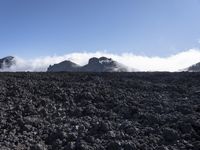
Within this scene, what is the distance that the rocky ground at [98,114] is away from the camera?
11.5 meters

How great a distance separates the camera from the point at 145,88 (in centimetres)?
1878

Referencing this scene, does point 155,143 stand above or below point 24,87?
below

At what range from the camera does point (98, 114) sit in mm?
14031

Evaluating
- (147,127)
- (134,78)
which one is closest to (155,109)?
(147,127)

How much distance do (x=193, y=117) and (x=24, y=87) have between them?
7648mm

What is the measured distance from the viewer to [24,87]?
17797 mm

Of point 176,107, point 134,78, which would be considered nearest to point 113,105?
point 176,107

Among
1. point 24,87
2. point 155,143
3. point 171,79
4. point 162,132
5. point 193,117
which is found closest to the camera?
point 155,143

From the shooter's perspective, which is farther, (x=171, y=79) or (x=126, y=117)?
(x=171, y=79)

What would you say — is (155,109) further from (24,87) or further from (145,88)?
(24,87)

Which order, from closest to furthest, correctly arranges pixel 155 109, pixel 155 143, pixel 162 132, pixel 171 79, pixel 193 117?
1. pixel 155 143
2. pixel 162 132
3. pixel 193 117
4. pixel 155 109
5. pixel 171 79

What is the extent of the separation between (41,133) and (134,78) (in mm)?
10673

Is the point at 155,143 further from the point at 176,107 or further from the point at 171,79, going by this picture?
the point at 171,79

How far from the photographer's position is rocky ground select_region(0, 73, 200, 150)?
11461mm
